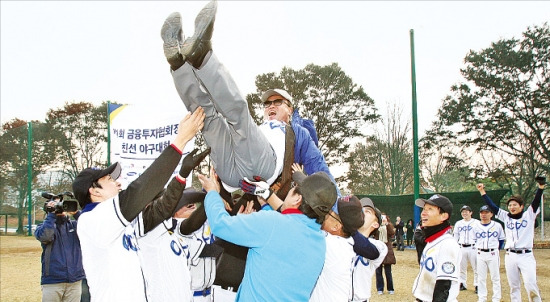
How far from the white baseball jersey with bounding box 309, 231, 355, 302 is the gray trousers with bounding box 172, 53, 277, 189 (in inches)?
31.7

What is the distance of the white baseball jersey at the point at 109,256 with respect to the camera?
10.1 feet

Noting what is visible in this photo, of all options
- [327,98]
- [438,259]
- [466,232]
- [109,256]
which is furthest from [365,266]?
[327,98]

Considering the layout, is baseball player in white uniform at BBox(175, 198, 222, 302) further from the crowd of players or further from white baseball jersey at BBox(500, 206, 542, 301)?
white baseball jersey at BBox(500, 206, 542, 301)

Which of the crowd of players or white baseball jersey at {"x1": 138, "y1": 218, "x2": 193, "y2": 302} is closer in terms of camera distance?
the crowd of players

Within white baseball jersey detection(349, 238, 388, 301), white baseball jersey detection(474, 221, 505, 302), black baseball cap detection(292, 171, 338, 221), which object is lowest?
white baseball jersey detection(474, 221, 505, 302)

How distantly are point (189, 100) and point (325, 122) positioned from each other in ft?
93.5

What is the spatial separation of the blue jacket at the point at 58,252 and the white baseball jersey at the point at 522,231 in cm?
819

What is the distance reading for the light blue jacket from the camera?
3.12 meters

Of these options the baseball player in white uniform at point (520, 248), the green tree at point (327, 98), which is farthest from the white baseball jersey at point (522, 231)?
the green tree at point (327, 98)

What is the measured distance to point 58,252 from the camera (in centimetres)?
700

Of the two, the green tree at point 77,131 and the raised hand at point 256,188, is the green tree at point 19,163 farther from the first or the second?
the raised hand at point 256,188

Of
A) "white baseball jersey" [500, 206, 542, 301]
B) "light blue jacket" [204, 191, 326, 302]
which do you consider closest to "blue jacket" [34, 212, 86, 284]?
"light blue jacket" [204, 191, 326, 302]

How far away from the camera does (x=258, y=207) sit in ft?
13.8

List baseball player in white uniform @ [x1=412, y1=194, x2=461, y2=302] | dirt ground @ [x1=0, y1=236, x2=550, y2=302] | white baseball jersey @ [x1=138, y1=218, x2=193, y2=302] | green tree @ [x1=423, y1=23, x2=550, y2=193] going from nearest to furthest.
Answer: white baseball jersey @ [x1=138, y1=218, x2=193, y2=302] < baseball player in white uniform @ [x1=412, y1=194, x2=461, y2=302] < dirt ground @ [x1=0, y1=236, x2=550, y2=302] < green tree @ [x1=423, y1=23, x2=550, y2=193]
